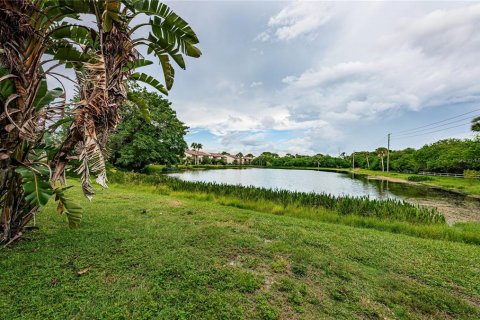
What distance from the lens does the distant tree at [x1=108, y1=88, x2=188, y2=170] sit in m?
18.2

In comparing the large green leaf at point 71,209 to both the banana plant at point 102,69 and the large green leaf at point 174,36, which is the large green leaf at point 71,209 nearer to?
the banana plant at point 102,69

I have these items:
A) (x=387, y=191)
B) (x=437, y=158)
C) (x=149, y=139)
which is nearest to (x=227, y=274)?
(x=149, y=139)

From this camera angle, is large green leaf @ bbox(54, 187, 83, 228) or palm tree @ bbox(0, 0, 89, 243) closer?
palm tree @ bbox(0, 0, 89, 243)

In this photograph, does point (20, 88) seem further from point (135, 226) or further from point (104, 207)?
point (104, 207)

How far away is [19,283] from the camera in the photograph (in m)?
2.61

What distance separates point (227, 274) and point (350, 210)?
6.05m

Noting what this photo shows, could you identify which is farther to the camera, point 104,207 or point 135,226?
point 104,207

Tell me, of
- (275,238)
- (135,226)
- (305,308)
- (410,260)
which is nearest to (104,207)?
(135,226)

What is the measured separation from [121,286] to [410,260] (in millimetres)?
4369

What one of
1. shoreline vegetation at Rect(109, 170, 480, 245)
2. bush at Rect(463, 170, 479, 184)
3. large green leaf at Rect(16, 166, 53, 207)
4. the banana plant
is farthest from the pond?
large green leaf at Rect(16, 166, 53, 207)

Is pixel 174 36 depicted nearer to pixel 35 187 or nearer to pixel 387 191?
pixel 35 187

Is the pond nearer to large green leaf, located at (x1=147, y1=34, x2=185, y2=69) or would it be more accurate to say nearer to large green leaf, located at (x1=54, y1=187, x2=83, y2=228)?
large green leaf, located at (x1=147, y1=34, x2=185, y2=69)

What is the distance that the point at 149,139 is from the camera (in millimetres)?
18219

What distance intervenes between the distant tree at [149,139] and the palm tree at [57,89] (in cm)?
1474
